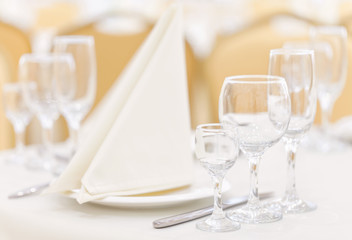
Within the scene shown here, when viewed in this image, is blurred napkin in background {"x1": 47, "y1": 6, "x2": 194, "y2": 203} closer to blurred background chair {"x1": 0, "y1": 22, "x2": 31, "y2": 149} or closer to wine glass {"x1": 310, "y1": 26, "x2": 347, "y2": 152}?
→ wine glass {"x1": 310, "y1": 26, "x2": 347, "y2": 152}

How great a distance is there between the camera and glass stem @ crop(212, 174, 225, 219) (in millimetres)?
801

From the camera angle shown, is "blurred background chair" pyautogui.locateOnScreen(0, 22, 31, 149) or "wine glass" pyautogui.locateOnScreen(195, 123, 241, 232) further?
"blurred background chair" pyautogui.locateOnScreen(0, 22, 31, 149)

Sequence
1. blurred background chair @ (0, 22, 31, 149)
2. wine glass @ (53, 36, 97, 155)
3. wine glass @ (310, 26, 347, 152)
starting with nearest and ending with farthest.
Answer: wine glass @ (53, 36, 97, 155) → wine glass @ (310, 26, 347, 152) → blurred background chair @ (0, 22, 31, 149)

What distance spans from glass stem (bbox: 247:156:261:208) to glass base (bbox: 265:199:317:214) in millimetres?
48

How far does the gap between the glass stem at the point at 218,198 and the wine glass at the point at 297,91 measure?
112 mm

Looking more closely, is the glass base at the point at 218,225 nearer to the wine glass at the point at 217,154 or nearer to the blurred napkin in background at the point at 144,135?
the wine glass at the point at 217,154

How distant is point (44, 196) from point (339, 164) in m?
0.56

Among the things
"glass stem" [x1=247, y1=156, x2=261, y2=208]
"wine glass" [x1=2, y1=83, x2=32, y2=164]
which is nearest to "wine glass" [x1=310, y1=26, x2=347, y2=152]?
"glass stem" [x1=247, y1=156, x2=261, y2=208]

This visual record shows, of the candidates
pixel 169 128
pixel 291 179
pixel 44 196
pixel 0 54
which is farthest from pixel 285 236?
pixel 0 54

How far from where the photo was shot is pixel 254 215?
0.83 metres

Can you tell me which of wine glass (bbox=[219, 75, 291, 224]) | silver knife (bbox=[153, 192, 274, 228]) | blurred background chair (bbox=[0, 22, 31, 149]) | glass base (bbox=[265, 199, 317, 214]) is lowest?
glass base (bbox=[265, 199, 317, 214])

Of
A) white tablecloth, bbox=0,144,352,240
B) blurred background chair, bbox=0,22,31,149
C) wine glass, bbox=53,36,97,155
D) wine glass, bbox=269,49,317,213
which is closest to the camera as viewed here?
white tablecloth, bbox=0,144,352,240

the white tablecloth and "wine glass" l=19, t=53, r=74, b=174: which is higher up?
"wine glass" l=19, t=53, r=74, b=174

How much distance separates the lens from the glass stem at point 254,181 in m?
0.84
